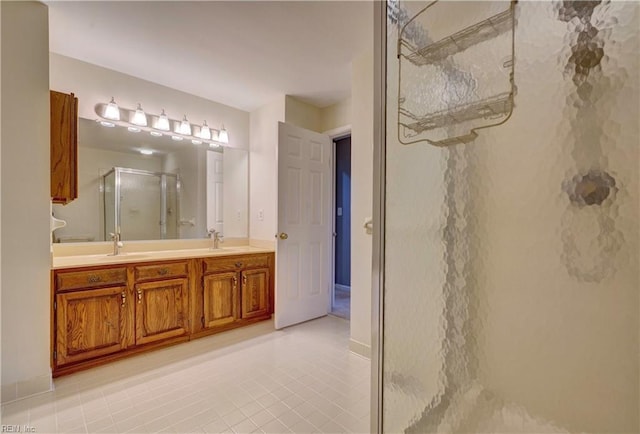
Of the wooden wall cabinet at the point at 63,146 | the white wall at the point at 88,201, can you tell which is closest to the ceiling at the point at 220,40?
the wooden wall cabinet at the point at 63,146

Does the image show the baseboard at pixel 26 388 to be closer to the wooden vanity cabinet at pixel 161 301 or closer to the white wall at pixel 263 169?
the wooden vanity cabinet at pixel 161 301

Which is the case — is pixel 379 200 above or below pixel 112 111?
below

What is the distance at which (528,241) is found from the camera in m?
0.69

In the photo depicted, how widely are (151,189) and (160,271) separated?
3.03ft

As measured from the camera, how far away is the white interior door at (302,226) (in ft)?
9.01

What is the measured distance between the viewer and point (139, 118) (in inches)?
104

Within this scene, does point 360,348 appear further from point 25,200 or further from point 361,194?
point 25,200

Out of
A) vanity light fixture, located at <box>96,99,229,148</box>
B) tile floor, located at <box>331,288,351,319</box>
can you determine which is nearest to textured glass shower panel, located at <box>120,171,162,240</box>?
vanity light fixture, located at <box>96,99,229,148</box>

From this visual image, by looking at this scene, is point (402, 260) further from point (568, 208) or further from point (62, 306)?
point (62, 306)

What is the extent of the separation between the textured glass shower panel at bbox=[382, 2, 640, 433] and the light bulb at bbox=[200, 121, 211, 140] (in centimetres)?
263

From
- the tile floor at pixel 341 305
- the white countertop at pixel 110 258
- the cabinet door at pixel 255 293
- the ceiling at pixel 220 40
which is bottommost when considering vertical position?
the tile floor at pixel 341 305

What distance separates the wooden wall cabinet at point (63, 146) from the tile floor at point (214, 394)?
47.5 inches

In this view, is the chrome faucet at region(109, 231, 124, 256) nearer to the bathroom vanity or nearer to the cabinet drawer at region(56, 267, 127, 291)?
the bathroom vanity

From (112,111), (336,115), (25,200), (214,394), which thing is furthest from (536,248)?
(112,111)
